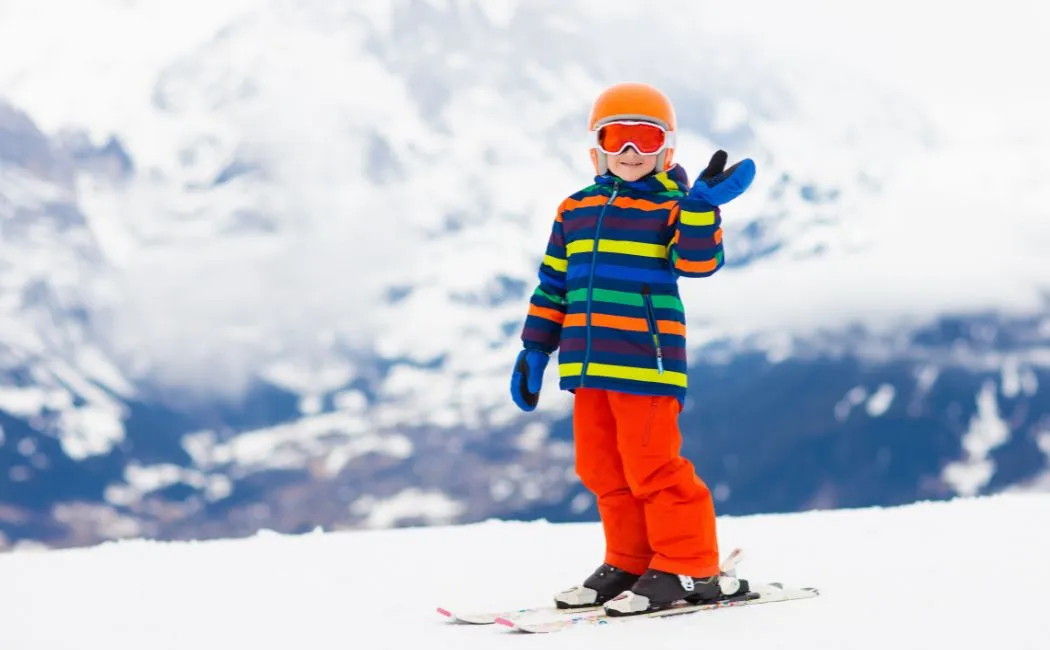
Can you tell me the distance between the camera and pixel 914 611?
4.32 metres

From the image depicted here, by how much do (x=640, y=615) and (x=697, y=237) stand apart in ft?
5.47

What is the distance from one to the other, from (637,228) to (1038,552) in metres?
3.14

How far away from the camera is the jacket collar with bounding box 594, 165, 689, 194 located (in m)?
4.85

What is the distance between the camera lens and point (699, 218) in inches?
178

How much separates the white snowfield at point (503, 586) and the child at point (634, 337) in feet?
1.42

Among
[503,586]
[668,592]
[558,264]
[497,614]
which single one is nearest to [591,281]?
[558,264]

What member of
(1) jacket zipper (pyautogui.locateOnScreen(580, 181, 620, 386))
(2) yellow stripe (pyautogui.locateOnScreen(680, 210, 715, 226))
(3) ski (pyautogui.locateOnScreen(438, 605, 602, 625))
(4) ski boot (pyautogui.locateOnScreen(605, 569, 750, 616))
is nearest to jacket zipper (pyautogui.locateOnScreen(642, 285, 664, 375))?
(1) jacket zipper (pyautogui.locateOnScreen(580, 181, 620, 386))

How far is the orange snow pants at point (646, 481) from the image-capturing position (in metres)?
4.61

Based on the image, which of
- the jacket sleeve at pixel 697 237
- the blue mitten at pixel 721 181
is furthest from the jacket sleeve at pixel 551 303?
the blue mitten at pixel 721 181

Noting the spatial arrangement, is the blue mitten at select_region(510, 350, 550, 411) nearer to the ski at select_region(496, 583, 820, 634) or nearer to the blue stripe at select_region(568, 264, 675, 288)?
the blue stripe at select_region(568, 264, 675, 288)

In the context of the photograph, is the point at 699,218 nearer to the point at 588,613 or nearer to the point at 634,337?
the point at 634,337

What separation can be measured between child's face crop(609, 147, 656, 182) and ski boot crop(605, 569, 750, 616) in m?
1.84

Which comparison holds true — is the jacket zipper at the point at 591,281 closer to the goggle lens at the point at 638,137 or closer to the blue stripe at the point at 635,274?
the blue stripe at the point at 635,274

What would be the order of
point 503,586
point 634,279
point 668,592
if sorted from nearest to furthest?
1. point 668,592
2. point 634,279
3. point 503,586
